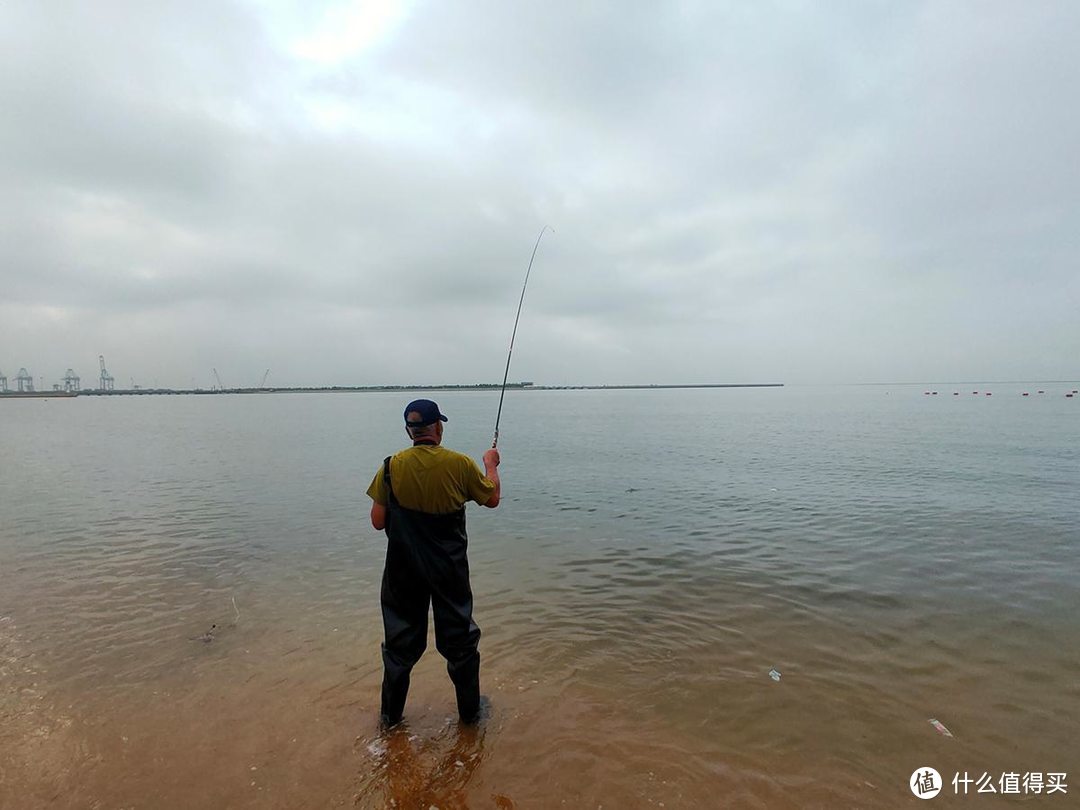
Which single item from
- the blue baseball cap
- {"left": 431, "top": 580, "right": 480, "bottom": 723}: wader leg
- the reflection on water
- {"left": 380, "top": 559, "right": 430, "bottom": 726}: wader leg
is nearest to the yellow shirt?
the blue baseball cap

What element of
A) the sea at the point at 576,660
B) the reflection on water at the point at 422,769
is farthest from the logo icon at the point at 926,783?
the reflection on water at the point at 422,769

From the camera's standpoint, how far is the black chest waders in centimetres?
495

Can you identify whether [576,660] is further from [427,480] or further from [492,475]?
[427,480]

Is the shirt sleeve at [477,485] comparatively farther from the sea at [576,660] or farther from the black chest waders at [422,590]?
the sea at [576,660]

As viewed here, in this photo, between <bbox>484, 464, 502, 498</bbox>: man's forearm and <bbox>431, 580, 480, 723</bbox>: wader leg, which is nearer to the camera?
<bbox>431, 580, 480, 723</bbox>: wader leg

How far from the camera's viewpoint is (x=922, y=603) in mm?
8695

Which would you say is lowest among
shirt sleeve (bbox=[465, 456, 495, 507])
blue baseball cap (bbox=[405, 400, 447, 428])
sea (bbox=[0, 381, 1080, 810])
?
sea (bbox=[0, 381, 1080, 810])

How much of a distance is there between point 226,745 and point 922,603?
9549 millimetres

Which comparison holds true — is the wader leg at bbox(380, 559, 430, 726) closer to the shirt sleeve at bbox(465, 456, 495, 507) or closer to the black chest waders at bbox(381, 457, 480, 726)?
the black chest waders at bbox(381, 457, 480, 726)

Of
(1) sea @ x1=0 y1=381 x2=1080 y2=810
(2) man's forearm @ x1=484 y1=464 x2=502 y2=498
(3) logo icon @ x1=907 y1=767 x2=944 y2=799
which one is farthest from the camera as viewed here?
(2) man's forearm @ x1=484 y1=464 x2=502 y2=498

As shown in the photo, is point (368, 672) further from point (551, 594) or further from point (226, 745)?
point (551, 594)

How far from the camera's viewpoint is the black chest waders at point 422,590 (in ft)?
16.2

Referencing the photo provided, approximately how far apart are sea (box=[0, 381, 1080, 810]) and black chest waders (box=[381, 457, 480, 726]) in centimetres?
75

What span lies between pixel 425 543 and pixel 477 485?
68 centimetres
